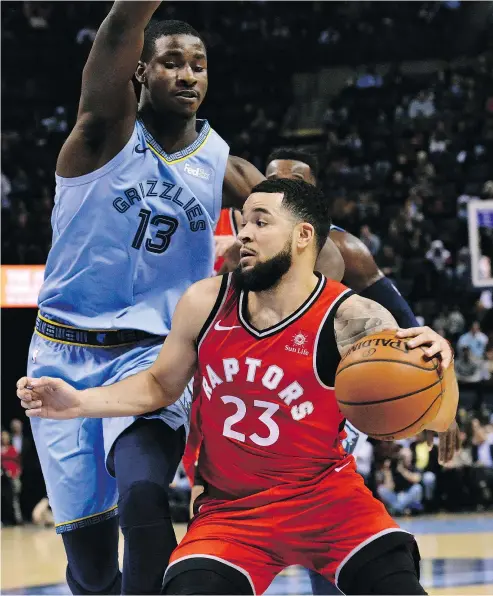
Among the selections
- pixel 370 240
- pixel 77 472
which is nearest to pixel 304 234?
pixel 77 472

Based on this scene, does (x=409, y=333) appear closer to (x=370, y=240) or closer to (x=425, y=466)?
(x=425, y=466)

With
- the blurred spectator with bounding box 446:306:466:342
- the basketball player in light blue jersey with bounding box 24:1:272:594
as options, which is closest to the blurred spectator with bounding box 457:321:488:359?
the blurred spectator with bounding box 446:306:466:342

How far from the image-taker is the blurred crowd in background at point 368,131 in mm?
13773

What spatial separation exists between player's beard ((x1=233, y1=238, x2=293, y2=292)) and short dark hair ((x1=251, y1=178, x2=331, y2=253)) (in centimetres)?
18

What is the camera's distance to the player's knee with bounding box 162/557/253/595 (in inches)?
124

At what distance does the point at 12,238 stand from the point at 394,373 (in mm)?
12725

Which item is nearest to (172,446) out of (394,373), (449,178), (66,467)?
(66,467)

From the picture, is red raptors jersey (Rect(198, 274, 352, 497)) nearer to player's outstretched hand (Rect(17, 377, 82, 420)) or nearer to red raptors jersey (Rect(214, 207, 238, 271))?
player's outstretched hand (Rect(17, 377, 82, 420))

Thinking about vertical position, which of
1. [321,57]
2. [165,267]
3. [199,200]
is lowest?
[165,267]

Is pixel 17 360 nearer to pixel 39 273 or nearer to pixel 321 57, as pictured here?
pixel 39 273

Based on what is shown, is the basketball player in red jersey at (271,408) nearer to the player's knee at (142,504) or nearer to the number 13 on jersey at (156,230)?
the player's knee at (142,504)

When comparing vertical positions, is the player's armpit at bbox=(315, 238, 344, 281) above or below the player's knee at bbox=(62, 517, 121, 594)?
above

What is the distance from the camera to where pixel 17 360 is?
14.6 m

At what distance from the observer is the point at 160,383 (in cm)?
360
